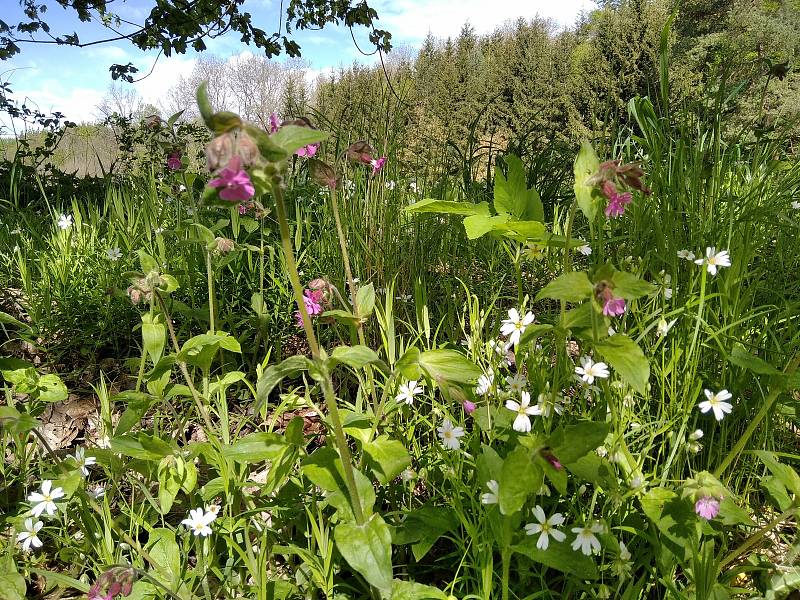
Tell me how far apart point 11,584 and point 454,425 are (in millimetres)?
1021

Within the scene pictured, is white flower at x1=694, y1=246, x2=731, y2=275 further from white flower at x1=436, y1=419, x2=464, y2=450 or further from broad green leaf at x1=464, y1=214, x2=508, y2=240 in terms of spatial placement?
white flower at x1=436, y1=419, x2=464, y2=450

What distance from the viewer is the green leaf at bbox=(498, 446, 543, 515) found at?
0.85 m

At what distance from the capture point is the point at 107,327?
219cm

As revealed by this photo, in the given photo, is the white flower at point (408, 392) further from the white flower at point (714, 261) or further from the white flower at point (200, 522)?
the white flower at point (714, 261)

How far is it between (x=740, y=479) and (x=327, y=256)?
1.58 meters

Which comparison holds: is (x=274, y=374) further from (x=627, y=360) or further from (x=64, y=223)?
(x=64, y=223)

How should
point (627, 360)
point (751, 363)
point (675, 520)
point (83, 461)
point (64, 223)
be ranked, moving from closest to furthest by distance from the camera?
point (627, 360), point (675, 520), point (751, 363), point (83, 461), point (64, 223)

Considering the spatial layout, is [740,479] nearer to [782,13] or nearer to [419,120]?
[419,120]

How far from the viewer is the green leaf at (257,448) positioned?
3.50ft

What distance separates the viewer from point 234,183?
2.39 feet

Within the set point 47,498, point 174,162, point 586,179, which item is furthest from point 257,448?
point 174,162

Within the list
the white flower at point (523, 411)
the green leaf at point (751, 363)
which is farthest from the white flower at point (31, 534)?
the green leaf at point (751, 363)

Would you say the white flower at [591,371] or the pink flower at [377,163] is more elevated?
the pink flower at [377,163]

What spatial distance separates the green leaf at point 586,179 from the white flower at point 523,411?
1.34 feet
